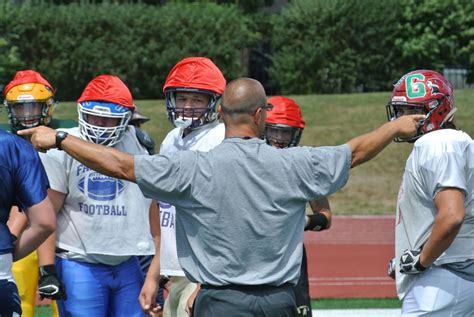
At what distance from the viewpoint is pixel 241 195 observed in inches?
177

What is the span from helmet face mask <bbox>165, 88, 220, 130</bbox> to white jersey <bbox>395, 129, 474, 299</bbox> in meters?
1.18

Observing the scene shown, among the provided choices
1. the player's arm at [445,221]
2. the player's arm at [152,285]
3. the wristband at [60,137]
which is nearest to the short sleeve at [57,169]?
the player's arm at [152,285]

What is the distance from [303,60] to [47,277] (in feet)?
69.6

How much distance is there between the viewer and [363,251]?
48.8 ft

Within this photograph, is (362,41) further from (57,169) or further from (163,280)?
(57,169)

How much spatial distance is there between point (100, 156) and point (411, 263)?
168 cm

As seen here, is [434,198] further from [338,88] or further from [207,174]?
[338,88]

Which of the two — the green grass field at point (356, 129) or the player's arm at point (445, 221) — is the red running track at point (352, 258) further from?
the player's arm at point (445, 221)

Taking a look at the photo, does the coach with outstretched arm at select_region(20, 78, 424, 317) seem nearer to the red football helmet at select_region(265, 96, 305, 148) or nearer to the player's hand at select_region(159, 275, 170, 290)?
the player's hand at select_region(159, 275, 170, 290)

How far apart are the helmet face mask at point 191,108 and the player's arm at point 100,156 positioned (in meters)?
1.25

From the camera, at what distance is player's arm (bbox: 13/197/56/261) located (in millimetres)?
4836

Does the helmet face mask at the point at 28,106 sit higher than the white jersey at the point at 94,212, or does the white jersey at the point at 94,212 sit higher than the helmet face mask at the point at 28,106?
the helmet face mask at the point at 28,106

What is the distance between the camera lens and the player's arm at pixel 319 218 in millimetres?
6344

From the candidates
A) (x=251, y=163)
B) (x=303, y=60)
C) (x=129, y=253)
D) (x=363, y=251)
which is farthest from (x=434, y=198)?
(x=303, y=60)
